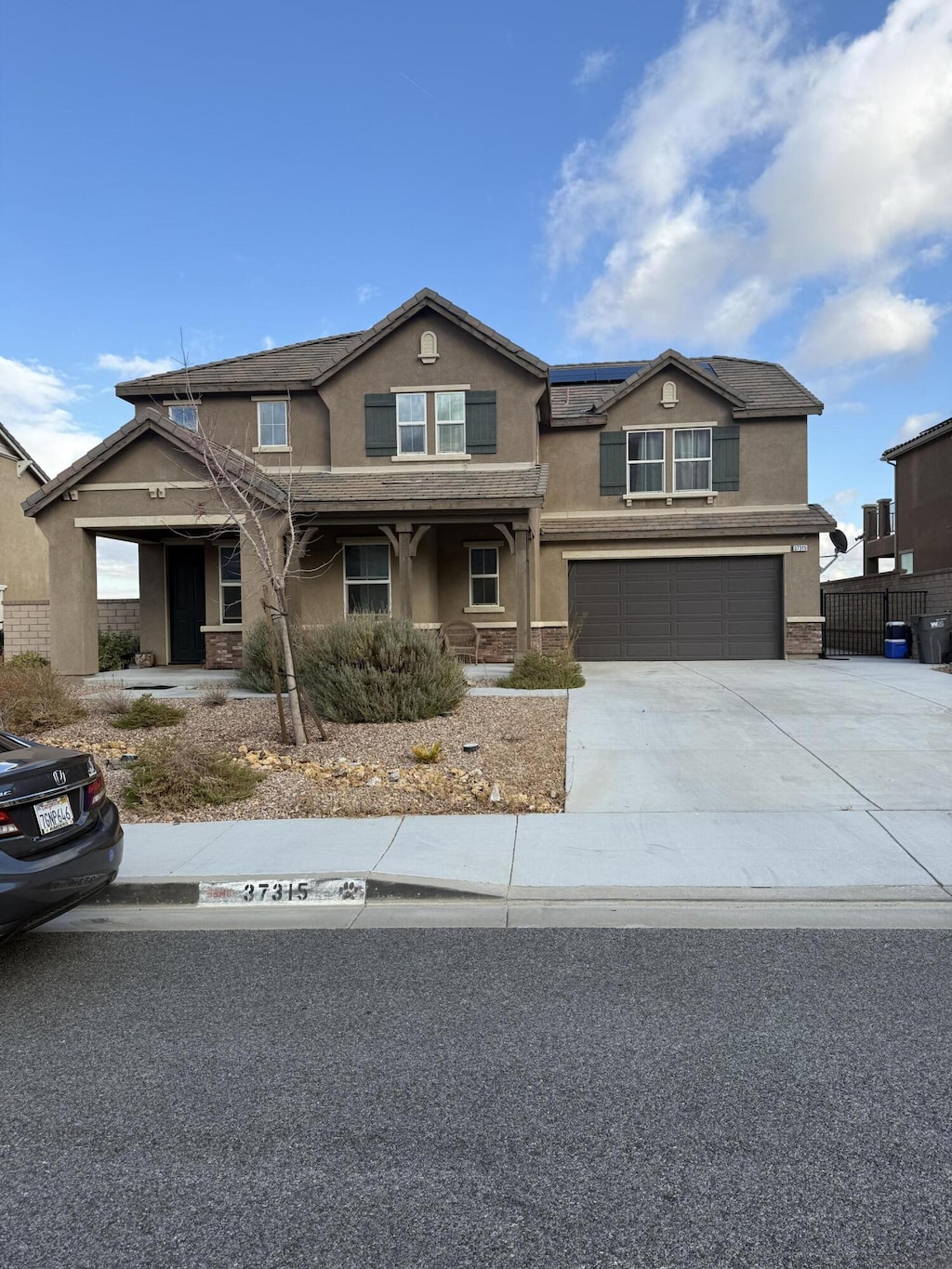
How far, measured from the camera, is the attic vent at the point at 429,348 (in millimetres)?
18203

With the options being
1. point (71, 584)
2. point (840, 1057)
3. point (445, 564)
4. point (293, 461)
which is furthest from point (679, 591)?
point (840, 1057)

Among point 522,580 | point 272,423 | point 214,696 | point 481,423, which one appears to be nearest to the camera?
point 214,696

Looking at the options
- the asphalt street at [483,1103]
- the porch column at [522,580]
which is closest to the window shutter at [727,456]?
the porch column at [522,580]

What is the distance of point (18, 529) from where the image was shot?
25875 mm

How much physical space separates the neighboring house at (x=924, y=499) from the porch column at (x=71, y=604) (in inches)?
834

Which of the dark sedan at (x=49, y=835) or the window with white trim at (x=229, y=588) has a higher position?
the window with white trim at (x=229, y=588)

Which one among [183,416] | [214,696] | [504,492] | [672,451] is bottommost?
[214,696]

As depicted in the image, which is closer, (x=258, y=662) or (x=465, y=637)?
(x=258, y=662)

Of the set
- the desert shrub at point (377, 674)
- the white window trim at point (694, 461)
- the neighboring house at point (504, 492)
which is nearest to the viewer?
the desert shrub at point (377, 674)

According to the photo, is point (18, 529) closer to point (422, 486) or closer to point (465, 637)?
point (422, 486)

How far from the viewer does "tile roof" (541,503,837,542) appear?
18.8m

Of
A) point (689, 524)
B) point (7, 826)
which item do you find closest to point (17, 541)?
point (689, 524)

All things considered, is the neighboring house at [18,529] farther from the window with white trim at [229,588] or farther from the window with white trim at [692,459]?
the window with white trim at [692,459]

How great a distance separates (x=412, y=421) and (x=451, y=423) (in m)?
0.86
